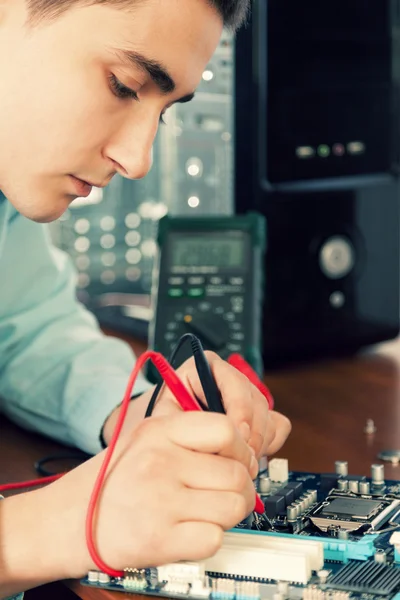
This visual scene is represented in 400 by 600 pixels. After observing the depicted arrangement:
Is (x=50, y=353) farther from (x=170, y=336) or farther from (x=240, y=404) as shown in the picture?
(x=240, y=404)

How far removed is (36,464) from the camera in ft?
3.32

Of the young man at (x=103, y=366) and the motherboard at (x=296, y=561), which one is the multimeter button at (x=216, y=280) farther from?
the motherboard at (x=296, y=561)

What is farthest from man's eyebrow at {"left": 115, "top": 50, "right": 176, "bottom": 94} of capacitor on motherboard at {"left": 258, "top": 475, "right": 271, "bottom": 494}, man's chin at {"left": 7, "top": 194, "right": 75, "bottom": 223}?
capacitor on motherboard at {"left": 258, "top": 475, "right": 271, "bottom": 494}

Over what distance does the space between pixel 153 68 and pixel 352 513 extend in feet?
1.38

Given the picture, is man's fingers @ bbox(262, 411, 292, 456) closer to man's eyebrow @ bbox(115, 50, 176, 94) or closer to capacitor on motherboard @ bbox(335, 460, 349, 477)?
capacitor on motherboard @ bbox(335, 460, 349, 477)

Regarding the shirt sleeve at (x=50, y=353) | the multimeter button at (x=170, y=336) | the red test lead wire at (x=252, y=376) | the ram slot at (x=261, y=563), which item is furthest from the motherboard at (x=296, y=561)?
the multimeter button at (x=170, y=336)

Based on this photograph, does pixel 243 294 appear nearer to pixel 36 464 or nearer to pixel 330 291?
pixel 330 291

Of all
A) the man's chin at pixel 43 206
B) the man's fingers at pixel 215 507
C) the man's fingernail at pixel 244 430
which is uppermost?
the man's chin at pixel 43 206

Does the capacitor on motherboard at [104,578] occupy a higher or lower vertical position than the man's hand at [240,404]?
lower

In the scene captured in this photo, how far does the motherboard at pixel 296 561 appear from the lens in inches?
27.1

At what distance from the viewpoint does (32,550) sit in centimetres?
75

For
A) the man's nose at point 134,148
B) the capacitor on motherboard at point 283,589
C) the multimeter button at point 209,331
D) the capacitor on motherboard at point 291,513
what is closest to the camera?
the capacitor on motherboard at point 283,589

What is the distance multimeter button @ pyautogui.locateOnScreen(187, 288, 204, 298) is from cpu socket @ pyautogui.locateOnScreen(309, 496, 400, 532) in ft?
1.47

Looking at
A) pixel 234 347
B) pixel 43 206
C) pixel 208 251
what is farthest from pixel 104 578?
pixel 208 251
